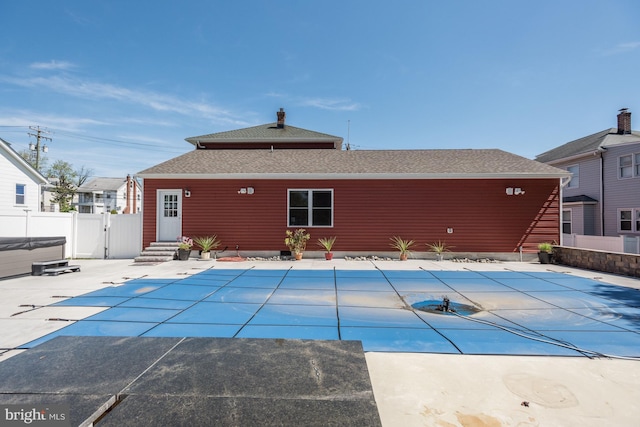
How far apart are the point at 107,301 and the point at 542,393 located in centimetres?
690

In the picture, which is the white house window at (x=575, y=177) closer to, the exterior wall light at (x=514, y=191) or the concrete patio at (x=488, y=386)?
the exterior wall light at (x=514, y=191)

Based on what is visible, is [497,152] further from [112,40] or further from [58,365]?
[112,40]

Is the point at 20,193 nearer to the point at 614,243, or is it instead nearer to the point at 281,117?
the point at 281,117

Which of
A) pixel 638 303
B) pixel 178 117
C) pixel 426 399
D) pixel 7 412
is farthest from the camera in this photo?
pixel 178 117

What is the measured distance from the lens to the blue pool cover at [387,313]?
152 inches

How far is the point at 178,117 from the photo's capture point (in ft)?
65.6

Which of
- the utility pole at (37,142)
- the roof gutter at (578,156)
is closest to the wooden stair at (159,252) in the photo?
the roof gutter at (578,156)

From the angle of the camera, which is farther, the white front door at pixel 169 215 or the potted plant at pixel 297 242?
the white front door at pixel 169 215

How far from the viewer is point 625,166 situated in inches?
592

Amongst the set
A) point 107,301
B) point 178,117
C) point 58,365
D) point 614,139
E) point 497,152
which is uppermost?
point 178,117

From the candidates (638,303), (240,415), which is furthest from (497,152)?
(240,415)

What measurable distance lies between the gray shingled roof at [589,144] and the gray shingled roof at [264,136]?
48.3 feet

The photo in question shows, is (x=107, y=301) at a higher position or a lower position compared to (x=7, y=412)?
lower

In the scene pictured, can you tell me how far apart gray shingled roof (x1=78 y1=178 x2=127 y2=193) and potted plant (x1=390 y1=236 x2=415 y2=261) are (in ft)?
167
